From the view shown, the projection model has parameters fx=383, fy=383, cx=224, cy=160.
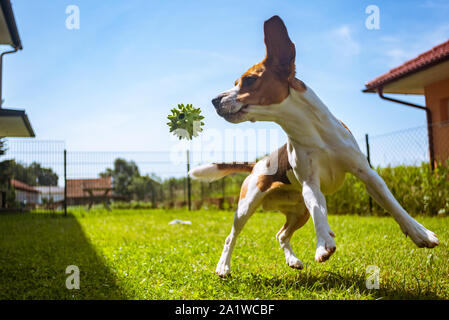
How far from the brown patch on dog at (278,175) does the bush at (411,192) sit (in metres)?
6.78

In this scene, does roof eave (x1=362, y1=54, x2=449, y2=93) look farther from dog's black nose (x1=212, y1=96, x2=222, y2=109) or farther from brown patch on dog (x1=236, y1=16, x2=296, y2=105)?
dog's black nose (x1=212, y1=96, x2=222, y2=109)

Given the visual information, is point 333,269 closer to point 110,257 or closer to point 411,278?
point 411,278

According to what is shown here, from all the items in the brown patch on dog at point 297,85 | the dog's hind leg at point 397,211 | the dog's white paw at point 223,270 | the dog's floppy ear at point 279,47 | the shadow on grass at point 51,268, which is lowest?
the shadow on grass at point 51,268

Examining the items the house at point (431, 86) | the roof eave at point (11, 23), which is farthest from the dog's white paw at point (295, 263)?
the house at point (431, 86)

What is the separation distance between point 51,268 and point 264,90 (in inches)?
137

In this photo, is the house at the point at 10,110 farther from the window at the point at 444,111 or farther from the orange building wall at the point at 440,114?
the window at the point at 444,111

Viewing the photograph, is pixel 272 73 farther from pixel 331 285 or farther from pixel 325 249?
pixel 331 285

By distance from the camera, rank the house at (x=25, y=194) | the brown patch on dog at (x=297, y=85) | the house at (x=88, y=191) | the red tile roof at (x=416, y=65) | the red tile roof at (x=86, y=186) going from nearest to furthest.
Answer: the brown patch on dog at (x=297, y=85)
the red tile roof at (x=416, y=65)
the red tile roof at (x=86, y=186)
the house at (x=88, y=191)
the house at (x=25, y=194)

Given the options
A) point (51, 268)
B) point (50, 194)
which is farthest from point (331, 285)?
point (50, 194)

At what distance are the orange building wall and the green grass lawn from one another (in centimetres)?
308

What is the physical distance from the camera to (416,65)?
30.6ft

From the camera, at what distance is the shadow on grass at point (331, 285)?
2.84m
